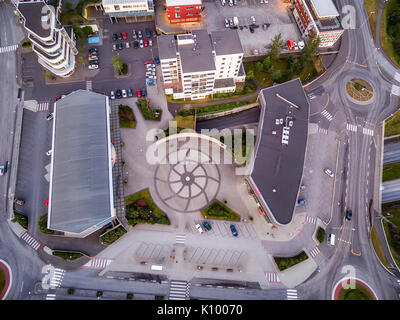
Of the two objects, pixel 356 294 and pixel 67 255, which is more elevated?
pixel 67 255

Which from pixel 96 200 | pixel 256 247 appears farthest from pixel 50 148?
pixel 256 247

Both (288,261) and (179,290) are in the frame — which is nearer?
(179,290)

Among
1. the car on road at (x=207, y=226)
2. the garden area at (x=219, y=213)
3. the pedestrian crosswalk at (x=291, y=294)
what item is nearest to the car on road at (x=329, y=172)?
the garden area at (x=219, y=213)

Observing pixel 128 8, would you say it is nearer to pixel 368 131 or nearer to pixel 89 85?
pixel 89 85

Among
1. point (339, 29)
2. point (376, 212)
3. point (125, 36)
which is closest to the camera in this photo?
point (376, 212)

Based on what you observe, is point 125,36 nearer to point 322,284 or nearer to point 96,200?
point 96,200

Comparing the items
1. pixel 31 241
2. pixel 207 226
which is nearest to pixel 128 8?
pixel 207 226
